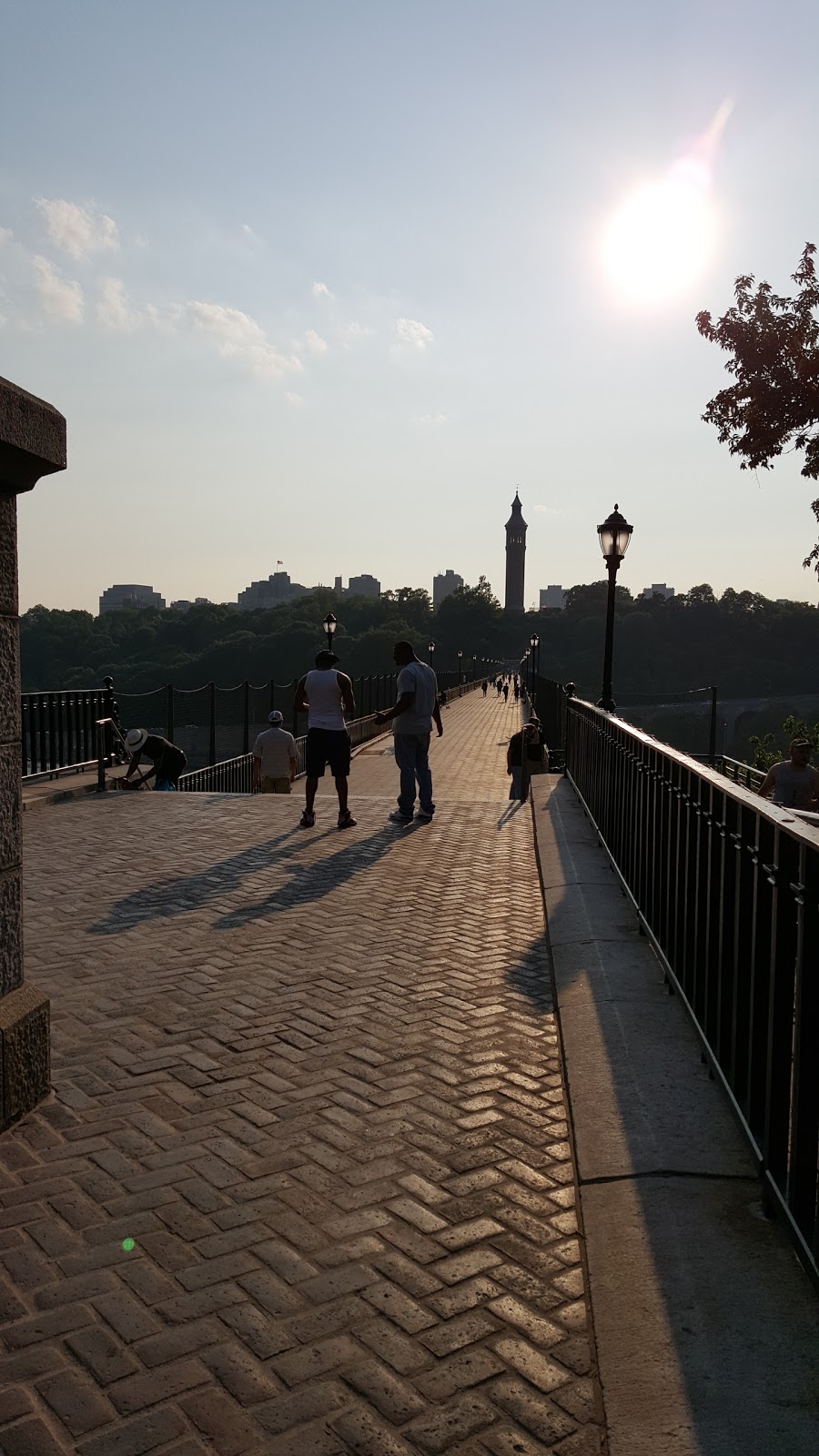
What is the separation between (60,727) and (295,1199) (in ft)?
34.6

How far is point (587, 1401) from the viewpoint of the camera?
2127 mm

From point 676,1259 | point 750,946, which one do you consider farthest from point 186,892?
point 676,1259

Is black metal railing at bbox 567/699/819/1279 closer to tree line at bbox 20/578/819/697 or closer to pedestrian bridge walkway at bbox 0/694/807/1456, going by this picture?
pedestrian bridge walkway at bbox 0/694/807/1456

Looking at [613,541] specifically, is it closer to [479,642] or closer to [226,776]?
[226,776]

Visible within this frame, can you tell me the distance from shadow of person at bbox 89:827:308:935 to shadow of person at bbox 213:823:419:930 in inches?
11.3

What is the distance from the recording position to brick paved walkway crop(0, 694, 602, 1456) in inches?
83.1

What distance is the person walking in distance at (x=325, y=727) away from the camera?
9.50 meters

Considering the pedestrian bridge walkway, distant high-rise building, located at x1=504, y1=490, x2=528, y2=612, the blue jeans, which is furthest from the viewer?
distant high-rise building, located at x1=504, y1=490, x2=528, y2=612

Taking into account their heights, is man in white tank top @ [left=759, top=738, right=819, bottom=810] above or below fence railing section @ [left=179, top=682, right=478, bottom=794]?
above

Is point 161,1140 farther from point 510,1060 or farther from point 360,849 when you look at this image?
point 360,849

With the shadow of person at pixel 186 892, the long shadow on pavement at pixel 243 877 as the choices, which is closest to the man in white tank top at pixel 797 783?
the long shadow on pavement at pixel 243 877

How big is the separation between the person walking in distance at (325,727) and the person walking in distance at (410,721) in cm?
45

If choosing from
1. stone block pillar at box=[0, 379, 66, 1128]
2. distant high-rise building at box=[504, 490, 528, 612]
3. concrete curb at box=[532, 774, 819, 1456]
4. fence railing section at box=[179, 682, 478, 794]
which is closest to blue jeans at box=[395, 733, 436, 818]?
fence railing section at box=[179, 682, 478, 794]

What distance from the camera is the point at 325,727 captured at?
31.4 ft
